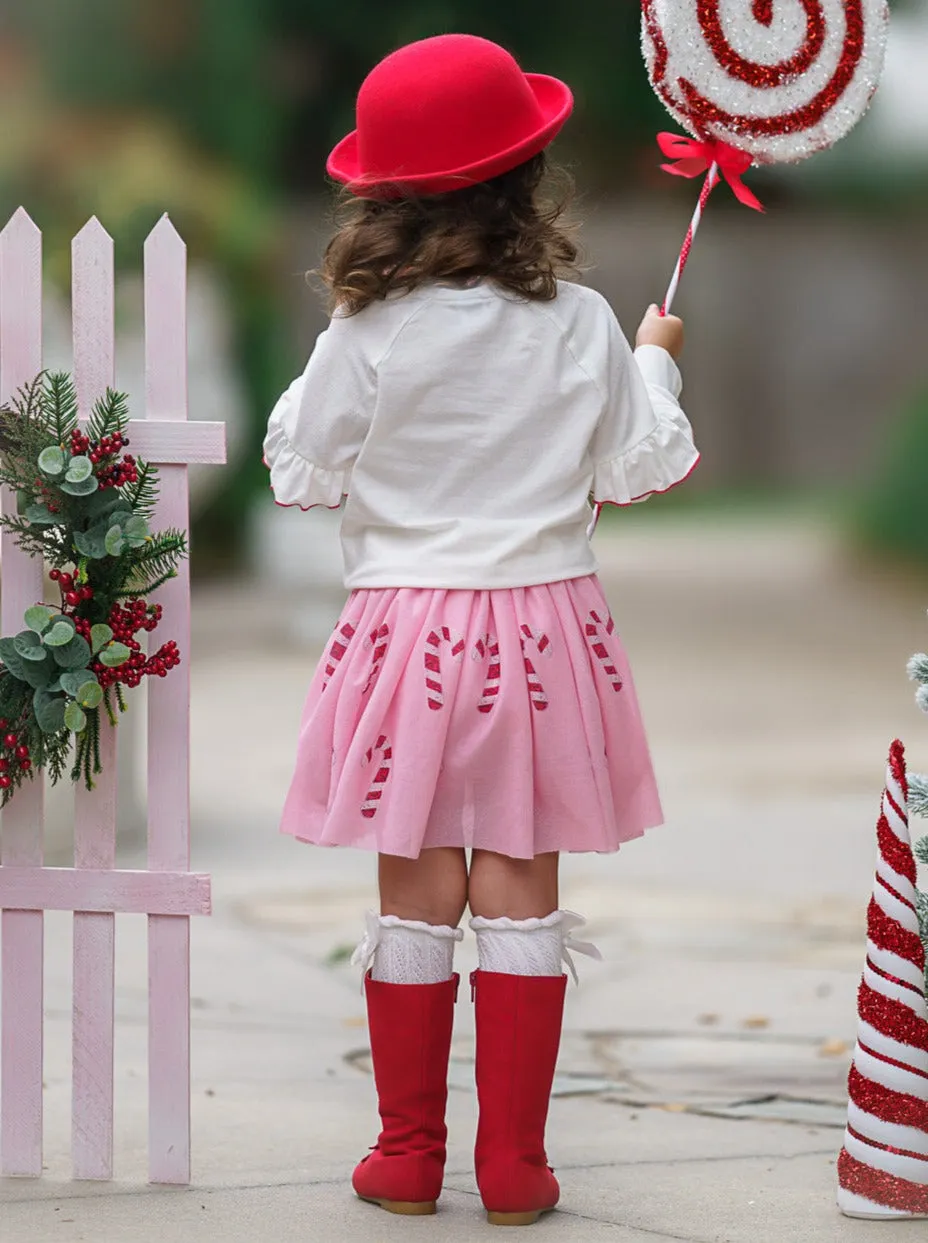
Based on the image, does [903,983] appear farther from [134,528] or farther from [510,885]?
[134,528]

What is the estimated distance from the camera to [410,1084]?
2.61 meters

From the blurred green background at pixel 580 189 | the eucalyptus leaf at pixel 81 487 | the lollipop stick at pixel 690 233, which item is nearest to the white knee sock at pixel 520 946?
the eucalyptus leaf at pixel 81 487

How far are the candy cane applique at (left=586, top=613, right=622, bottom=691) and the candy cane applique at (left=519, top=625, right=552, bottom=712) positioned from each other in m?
0.08

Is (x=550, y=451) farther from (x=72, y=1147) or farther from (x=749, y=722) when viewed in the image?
(x=749, y=722)

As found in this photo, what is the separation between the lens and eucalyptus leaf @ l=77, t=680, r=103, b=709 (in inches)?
102

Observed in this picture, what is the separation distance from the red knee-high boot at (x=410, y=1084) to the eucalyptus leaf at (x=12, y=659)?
639 millimetres

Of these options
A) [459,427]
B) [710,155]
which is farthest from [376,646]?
[710,155]

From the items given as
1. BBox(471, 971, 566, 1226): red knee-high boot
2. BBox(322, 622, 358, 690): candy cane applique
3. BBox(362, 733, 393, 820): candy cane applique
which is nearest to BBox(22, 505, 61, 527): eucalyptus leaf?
BBox(322, 622, 358, 690): candy cane applique

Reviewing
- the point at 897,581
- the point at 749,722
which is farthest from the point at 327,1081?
the point at 897,581

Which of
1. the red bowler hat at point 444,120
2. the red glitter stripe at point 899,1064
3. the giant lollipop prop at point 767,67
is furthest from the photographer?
the giant lollipop prop at point 767,67

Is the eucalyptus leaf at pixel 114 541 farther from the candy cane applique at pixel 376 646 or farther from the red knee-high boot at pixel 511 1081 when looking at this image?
the red knee-high boot at pixel 511 1081

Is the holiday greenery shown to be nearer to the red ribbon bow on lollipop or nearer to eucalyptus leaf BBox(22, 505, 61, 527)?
eucalyptus leaf BBox(22, 505, 61, 527)

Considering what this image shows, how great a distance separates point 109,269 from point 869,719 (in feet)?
19.3

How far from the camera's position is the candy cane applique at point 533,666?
256 cm
